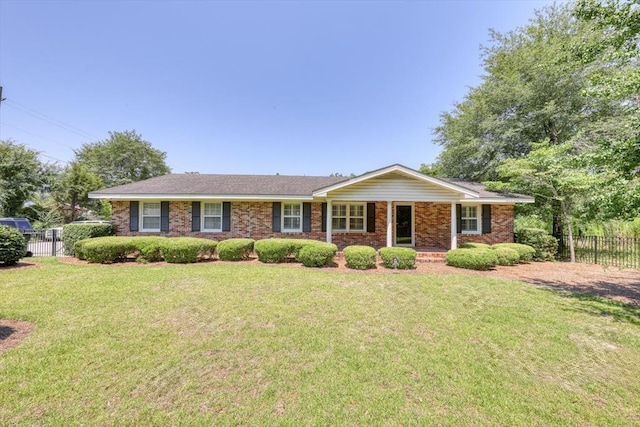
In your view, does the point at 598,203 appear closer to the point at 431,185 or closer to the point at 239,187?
the point at 431,185

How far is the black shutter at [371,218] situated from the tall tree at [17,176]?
93.1 feet

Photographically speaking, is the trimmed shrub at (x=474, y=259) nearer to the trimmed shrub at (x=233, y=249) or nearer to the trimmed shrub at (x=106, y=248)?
the trimmed shrub at (x=233, y=249)

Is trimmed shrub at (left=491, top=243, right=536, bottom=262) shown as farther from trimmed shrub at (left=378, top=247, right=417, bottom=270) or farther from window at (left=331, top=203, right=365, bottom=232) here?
window at (left=331, top=203, right=365, bottom=232)

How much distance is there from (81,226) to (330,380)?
1250 centimetres

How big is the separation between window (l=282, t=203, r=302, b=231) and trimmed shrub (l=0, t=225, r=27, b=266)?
9361 mm

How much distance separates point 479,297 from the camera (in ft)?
21.1

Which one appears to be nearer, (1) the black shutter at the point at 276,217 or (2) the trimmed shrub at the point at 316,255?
(2) the trimmed shrub at the point at 316,255

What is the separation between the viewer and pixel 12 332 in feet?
14.3

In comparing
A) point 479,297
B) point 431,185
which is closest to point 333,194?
point 431,185

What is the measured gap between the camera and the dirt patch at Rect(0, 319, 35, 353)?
Answer: 3.98 meters

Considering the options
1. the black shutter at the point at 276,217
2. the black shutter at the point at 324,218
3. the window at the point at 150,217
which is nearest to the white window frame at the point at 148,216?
the window at the point at 150,217

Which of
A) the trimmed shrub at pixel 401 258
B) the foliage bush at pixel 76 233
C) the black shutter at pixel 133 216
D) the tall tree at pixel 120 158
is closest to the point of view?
the trimmed shrub at pixel 401 258

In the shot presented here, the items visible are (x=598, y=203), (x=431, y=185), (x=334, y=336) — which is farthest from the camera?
(x=431, y=185)

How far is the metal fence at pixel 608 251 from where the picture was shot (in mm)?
10914
